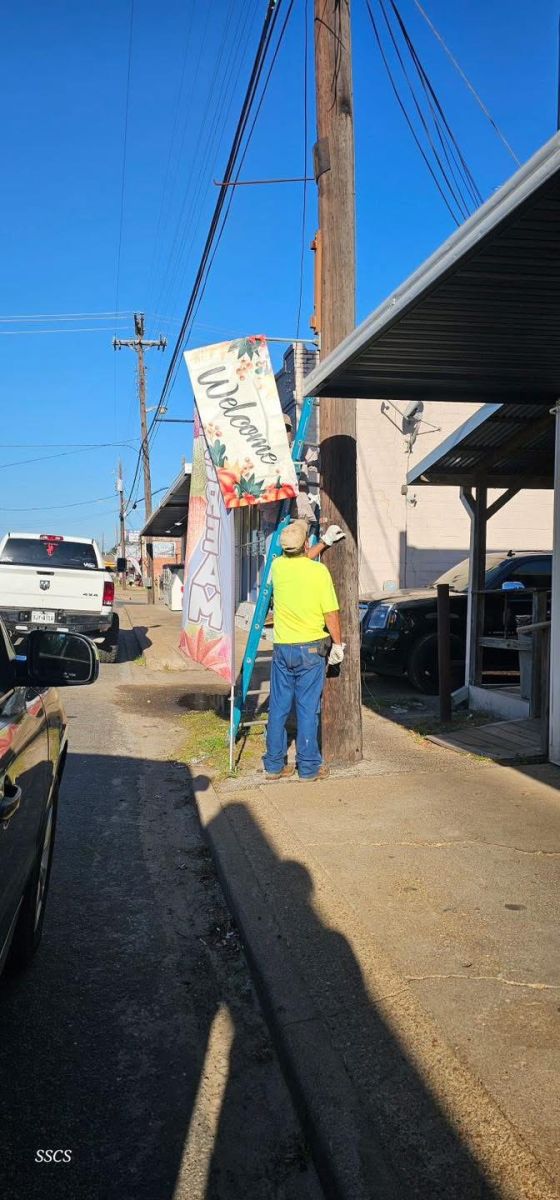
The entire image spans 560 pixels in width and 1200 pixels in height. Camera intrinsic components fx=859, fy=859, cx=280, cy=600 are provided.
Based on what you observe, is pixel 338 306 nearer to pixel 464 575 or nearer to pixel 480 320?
pixel 480 320

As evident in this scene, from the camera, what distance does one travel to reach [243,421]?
20.6ft

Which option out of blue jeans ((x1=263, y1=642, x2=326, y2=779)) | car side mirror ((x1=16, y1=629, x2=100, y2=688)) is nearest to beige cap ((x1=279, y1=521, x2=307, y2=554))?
blue jeans ((x1=263, y1=642, x2=326, y2=779))

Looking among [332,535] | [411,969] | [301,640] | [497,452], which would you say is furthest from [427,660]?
[411,969]

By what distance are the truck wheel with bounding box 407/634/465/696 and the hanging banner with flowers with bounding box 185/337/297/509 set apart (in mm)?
4967

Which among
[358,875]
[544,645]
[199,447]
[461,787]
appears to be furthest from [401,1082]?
[199,447]

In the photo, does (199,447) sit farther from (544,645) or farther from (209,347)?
(544,645)

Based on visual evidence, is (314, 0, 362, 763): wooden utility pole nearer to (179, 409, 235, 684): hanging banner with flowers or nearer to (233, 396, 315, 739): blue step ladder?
(233, 396, 315, 739): blue step ladder

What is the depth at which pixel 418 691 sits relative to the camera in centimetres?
1105

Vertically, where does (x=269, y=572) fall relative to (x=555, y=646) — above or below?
above

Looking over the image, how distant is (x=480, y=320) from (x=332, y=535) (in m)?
1.95

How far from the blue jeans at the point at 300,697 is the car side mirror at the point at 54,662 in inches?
114

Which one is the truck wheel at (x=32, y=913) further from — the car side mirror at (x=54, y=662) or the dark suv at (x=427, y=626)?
the dark suv at (x=427, y=626)

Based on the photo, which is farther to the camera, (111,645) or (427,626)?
(111,645)

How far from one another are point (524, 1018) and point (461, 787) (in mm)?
2993
